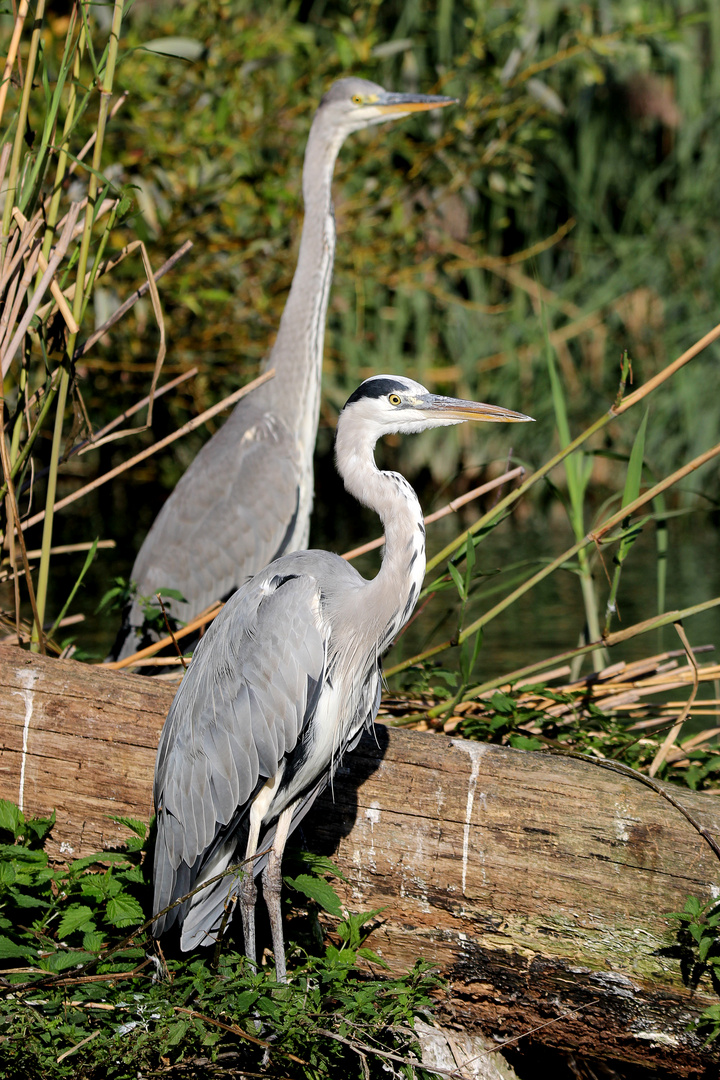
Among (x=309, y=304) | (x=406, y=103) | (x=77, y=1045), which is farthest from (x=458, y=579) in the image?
(x=406, y=103)

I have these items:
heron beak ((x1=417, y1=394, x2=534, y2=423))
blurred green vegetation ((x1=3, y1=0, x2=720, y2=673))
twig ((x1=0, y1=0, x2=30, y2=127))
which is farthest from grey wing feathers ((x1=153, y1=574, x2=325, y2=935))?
blurred green vegetation ((x1=3, y1=0, x2=720, y2=673))

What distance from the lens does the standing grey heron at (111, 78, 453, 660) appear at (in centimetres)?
414

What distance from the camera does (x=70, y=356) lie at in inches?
108

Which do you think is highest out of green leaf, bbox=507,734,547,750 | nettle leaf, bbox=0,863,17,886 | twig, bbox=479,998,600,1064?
green leaf, bbox=507,734,547,750

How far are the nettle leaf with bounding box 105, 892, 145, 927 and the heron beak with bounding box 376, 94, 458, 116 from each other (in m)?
3.48

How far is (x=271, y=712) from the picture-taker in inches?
94.1

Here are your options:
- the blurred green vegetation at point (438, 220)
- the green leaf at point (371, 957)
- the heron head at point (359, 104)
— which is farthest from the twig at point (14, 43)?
the blurred green vegetation at point (438, 220)

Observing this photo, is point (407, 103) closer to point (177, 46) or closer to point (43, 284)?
point (177, 46)

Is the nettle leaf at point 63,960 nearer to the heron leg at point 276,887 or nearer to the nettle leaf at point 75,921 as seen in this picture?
the nettle leaf at point 75,921

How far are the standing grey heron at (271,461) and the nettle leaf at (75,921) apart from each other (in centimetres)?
177

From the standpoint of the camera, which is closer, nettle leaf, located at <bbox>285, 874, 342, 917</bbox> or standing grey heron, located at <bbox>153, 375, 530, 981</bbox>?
nettle leaf, located at <bbox>285, 874, 342, 917</bbox>

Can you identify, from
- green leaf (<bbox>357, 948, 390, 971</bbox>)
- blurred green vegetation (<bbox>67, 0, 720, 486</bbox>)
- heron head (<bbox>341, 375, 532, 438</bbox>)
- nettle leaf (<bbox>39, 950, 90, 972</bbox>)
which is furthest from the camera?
blurred green vegetation (<bbox>67, 0, 720, 486</bbox>)

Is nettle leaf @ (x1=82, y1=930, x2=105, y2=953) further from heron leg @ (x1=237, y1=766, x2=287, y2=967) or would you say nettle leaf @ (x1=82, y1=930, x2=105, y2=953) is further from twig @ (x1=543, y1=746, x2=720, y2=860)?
twig @ (x1=543, y1=746, x2=720, y2=860)

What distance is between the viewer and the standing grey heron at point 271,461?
4.14 meters
